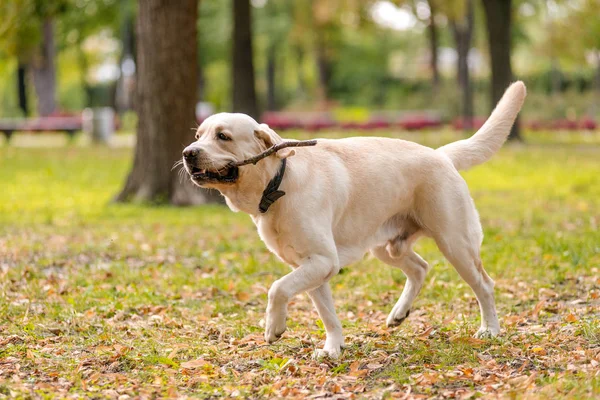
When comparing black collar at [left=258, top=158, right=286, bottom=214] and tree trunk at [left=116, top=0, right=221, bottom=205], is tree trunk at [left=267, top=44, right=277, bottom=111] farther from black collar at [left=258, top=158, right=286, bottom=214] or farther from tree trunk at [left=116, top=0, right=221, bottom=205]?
black collar at [left=258, top=158, right=286, bottom=214]

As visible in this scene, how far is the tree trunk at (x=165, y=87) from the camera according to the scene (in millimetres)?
13914

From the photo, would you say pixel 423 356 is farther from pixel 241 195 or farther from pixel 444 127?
pixel 444 127

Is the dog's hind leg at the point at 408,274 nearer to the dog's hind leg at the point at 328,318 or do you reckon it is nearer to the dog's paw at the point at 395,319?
the dog's paw at the point at 395,319

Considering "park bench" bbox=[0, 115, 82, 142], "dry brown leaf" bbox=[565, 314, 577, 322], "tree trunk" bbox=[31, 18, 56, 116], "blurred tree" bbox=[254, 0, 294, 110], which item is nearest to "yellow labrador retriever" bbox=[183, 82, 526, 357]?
"dry brown leaf" bbox=[565, 314, 577, 322]

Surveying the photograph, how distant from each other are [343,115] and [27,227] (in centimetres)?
2774

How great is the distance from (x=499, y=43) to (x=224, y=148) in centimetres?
2311

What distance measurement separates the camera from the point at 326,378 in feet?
17.6

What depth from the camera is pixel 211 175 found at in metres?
5.48

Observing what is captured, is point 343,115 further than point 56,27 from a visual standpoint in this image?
No

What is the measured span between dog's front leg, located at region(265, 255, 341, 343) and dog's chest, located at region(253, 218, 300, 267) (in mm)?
131

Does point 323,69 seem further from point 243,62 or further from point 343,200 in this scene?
point 343,200

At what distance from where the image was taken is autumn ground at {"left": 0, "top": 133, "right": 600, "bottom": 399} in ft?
17.3

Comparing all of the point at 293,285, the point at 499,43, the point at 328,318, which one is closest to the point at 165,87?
the point at 328,318

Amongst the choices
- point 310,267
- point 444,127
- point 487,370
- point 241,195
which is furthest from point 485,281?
point 444,127
